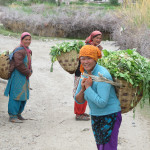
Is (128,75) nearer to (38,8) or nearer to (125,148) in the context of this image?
(125,148)

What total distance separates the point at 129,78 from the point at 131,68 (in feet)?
0.52

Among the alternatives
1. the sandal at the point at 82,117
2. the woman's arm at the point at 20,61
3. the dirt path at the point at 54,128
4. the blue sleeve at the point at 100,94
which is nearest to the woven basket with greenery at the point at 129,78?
the blue sleeve at the point at 100,94

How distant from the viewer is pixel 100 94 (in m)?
2.71

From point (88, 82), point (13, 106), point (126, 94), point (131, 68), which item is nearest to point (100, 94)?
point (88, 82)

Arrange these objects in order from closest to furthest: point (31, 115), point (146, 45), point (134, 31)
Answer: point (31, 115) < point (146, 45) < point (134, 31)

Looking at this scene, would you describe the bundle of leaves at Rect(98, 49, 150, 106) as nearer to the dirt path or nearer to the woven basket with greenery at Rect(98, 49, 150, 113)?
the woven basket with greenery at Rect(98, 49, 150, 113)

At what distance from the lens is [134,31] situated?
9984 millimetres

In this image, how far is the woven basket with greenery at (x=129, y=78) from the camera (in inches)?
112

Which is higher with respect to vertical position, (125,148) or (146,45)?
(146,45)

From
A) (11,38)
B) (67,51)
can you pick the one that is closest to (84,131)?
(67,51)

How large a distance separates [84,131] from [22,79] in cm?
135

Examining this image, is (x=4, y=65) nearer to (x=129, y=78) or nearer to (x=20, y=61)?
(x=20, y=61)

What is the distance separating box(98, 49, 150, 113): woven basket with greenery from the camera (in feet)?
9.32

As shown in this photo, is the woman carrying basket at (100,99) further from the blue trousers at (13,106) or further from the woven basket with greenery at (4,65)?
the blue trousers at (13,106)
